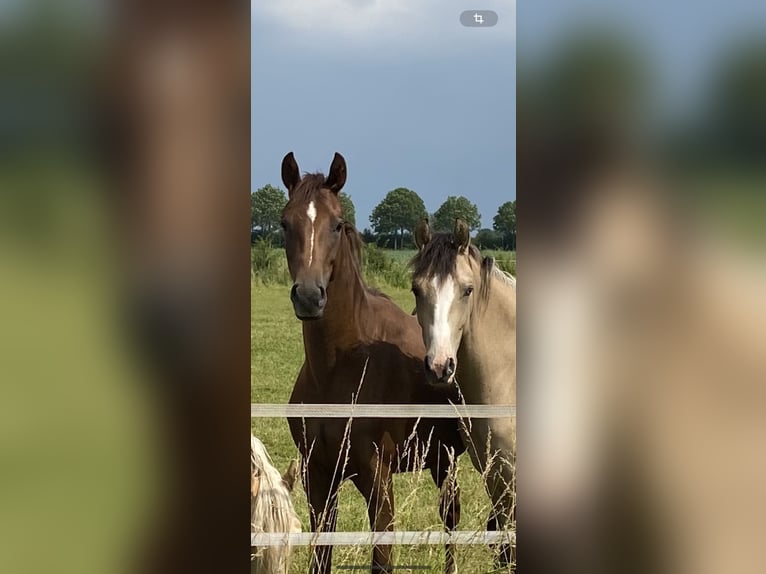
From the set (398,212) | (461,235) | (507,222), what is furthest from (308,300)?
(507,222)

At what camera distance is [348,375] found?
190cm

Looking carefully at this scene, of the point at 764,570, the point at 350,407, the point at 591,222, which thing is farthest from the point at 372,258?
the point at 764,570

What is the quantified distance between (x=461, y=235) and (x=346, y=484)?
72cm

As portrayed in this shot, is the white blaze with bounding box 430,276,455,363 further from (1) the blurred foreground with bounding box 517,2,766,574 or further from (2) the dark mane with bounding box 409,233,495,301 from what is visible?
(1) the blurred foreground with bounding box 517,2,766,574

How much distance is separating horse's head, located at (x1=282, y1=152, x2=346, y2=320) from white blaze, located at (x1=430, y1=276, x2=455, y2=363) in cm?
29

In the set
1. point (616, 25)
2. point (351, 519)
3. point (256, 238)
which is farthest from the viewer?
point (351, 519)

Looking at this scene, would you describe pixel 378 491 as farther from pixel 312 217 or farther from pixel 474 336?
pixel 312 217

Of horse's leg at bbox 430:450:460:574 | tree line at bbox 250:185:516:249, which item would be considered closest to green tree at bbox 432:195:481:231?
tree line at bbox 250:185:516:249

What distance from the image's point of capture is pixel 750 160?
60.9 inches

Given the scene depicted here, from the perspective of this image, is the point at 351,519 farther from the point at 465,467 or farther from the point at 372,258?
the point at 372,258

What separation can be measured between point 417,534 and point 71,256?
1.04m

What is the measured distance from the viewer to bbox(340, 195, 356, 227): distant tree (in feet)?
5.93

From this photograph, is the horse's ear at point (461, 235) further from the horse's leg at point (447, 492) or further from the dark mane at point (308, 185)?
the horse's leg at point (447, 492)

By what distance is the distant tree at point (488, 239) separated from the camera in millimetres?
1797
